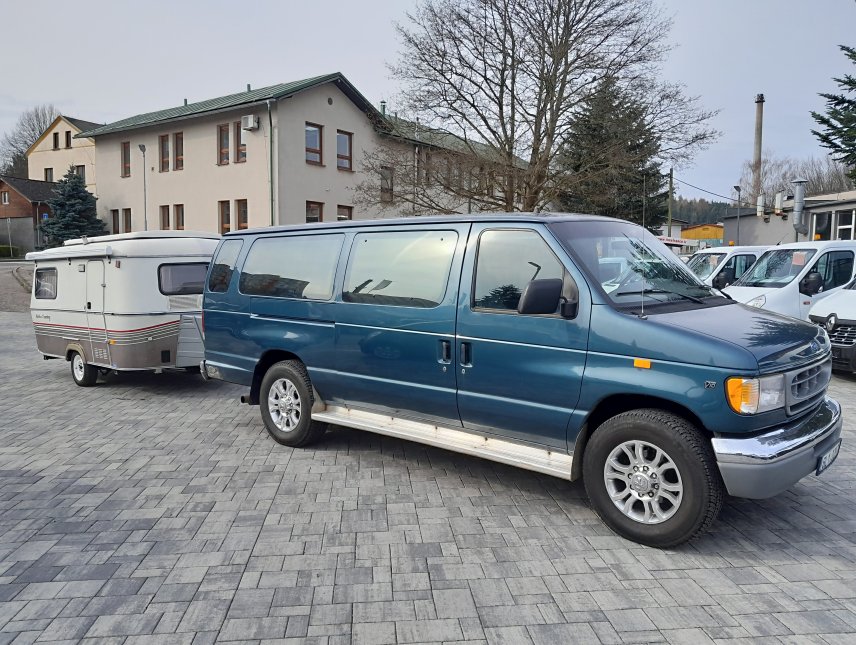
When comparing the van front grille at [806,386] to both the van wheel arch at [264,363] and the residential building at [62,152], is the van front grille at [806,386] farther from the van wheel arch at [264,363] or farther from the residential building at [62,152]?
the residential building at [62,152]

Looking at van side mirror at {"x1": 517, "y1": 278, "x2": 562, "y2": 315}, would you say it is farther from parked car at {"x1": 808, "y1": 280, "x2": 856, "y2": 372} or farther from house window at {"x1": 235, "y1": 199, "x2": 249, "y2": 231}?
house window at {"x1": 235, "y1": 199, "x2": 249, "y2": 231}

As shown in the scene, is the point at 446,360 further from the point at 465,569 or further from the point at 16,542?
the point at 16,542

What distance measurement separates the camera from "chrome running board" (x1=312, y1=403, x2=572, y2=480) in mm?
4570

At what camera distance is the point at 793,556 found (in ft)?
13.4

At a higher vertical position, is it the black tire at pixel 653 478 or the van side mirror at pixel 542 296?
the van side mirror at pixel 542 296

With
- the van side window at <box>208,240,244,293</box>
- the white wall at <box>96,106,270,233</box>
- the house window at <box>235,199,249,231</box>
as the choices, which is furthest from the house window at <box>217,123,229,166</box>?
the van side window at <box>208,240,244,293</box>

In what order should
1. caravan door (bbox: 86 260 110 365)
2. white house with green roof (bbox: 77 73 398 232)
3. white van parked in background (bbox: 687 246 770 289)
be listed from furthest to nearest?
1. white house with green roof (bbox: 77 73 398 232)
2. white van parked in background (bbox: 687 246 770 289)
3. caravan door (bbox: 86 260 110 365)

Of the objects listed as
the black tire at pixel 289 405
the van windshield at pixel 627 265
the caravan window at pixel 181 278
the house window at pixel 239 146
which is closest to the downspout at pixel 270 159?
the house window at pixel 239 146

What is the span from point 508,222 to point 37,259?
30.2 feet

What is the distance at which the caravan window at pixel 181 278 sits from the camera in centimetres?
912

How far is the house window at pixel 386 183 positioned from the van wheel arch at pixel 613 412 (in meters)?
19.6

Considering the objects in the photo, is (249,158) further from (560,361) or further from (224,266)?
(560,361)

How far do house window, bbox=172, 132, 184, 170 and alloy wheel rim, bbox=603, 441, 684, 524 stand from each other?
31187mm

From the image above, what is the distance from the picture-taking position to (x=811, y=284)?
1097 centimetres
